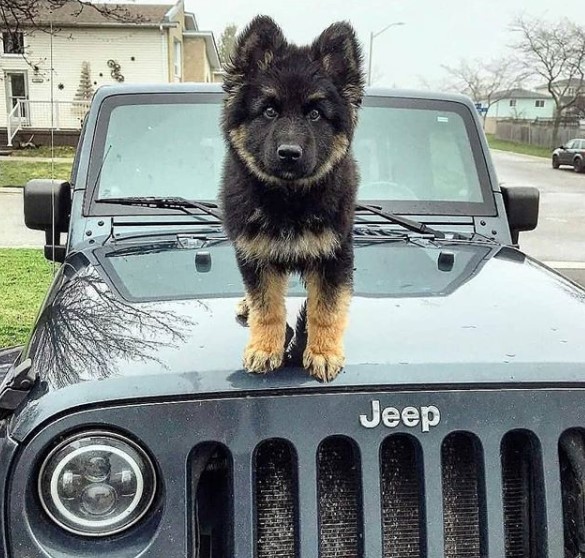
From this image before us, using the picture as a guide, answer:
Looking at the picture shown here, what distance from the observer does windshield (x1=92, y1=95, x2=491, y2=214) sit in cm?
334

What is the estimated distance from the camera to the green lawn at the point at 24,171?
18.1 metres

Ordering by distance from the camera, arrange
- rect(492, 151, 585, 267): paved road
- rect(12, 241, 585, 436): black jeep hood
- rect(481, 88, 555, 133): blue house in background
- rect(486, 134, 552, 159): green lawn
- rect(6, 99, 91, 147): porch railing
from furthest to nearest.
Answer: rect(481, 88, 555, 133): blue house in background < rect(486, 134, 552, 159): green lawn < rect(6, 99, 91, 147): porch railing < rect(492, 151, 585, 267): paved road < rect(12, 241, 585, 436): black jeep hood

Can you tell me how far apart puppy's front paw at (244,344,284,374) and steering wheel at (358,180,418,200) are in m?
1.64

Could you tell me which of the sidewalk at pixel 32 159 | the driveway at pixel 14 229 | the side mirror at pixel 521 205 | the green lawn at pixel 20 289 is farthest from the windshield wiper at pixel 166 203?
the sidewalk at pixel 32 159

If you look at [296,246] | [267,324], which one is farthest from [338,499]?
[296,246]

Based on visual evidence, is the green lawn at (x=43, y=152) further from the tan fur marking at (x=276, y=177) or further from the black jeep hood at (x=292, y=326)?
the tan fur marking at (x=276, y=177)

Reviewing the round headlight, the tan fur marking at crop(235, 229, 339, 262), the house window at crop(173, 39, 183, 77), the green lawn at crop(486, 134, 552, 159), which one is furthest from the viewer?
the green lawn at crop(486, 134, 552, 159)

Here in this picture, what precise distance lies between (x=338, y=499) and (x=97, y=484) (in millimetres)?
533

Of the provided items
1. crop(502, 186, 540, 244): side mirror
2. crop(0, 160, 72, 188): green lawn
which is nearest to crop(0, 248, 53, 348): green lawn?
crop(502, 186, 540, 244): side mirror

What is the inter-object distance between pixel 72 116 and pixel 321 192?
27.2m

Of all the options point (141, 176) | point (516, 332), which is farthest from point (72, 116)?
point (516, 332)

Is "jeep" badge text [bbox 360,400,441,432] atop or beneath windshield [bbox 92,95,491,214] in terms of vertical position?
beneath

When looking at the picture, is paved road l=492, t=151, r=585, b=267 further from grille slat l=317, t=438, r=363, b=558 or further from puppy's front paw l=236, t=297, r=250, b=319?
grille slat l=317, t=438, r=363, b=558

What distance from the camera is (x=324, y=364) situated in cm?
177
